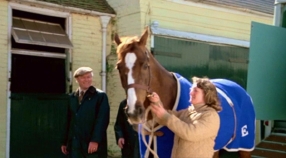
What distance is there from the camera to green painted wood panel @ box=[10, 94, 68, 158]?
7652 millimetres

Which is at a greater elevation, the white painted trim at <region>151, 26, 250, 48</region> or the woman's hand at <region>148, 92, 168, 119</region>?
the white painted trim at <region>151, 26, 250, 48</region>

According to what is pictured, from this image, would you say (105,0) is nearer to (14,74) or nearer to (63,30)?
(63,30)

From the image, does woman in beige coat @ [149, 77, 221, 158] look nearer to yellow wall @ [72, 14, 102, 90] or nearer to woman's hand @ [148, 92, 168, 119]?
woman's hand @ [148, 92, 168, 119]

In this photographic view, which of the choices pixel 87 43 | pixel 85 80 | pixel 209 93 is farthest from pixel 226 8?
pixel 209 93

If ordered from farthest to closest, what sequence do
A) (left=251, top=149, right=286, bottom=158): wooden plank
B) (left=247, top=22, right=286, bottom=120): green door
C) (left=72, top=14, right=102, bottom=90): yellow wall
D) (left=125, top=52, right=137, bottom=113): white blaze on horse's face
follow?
→ (left=72, top=14, right=102, bottom=90): yellow wall, (left=251, top=149, right=286, bottom=158): wooden plank, (left=247, top=22, right=286, bottom=120): green door, (left=125, top=52, right=137, bottom=113): white blaze on horse's face

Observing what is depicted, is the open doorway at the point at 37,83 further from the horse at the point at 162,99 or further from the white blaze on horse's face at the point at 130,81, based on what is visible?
the white blaze on horse's face at the point at 130,81

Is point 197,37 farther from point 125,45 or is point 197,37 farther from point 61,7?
point 125,45

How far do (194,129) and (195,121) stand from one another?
12 centimetres

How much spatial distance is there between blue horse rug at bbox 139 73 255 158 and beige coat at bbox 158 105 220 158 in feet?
0.61

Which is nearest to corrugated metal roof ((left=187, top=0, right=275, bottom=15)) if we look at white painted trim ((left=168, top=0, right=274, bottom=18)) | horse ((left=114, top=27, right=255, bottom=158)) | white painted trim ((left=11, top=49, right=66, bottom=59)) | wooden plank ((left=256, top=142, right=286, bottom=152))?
white painted trim ((left=168, top=0, right=274, bottom=18))

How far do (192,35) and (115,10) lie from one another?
6.33 ft

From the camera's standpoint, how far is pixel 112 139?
358 inches

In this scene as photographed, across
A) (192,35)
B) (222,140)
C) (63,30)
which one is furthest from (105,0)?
(222,140)

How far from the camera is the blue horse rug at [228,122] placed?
388 cm
